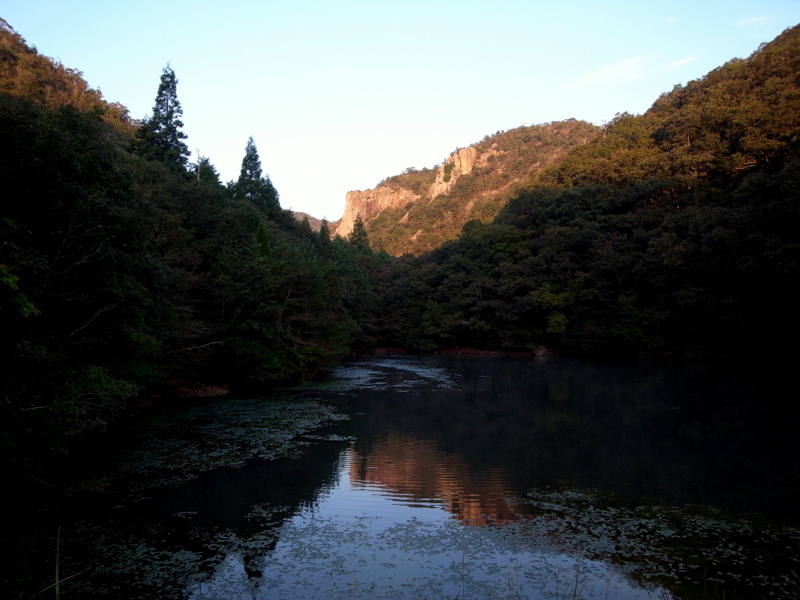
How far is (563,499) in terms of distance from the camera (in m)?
10.1

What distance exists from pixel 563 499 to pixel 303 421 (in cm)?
972

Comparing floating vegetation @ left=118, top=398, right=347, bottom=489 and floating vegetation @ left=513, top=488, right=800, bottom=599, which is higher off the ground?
floating vegetation @ left=118, top=398, right=347, bottom=489

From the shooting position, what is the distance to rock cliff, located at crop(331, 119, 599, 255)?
4043 inches

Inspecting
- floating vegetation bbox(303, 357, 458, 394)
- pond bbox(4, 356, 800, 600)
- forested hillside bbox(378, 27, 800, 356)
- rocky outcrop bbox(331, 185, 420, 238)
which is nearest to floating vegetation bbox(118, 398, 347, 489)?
pond bbox(4, 356, 800, 600)

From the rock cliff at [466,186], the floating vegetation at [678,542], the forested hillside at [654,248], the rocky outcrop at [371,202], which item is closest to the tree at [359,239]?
the rock cliff at [466,186]

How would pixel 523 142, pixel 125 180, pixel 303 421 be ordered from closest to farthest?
pixel 125 180, pixel 303 421, pixel 523 142

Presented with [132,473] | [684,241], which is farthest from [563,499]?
[684,241]

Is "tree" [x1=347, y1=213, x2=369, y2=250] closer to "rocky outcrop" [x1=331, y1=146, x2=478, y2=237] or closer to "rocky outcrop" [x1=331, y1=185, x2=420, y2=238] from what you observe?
"rocky outcrop" [x1=331, y1=146, x2=478, y2=237]

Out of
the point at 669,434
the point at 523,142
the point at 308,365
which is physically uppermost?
the point at 523,142

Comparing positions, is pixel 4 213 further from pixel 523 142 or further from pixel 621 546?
pixel 523 142

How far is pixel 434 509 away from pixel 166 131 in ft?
145

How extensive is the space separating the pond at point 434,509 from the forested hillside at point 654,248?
15.7m

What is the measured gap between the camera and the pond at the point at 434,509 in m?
6.83

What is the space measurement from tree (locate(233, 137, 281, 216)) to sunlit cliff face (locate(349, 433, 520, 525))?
44022 mm
